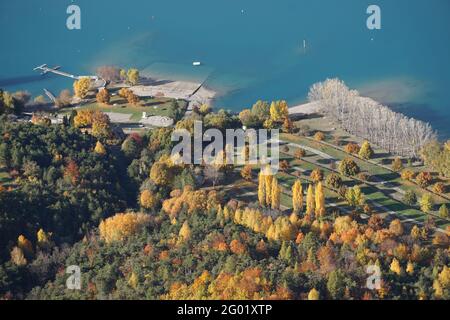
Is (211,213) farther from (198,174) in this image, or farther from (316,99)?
(316,99)

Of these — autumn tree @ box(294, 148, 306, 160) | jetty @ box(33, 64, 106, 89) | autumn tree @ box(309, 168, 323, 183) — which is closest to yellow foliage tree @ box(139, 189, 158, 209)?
autumn tree @ box(309, 168, 323, 183)

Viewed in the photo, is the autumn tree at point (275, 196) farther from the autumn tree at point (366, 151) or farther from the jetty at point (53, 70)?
the jetty at point (53, 70)

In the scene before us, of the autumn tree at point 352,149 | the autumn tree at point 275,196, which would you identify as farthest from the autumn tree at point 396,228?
the autumn tree at point 352,149

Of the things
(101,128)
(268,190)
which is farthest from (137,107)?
(268,190)

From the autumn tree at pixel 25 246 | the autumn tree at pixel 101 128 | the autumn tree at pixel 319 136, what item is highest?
the autumn tree at pixel 101 128

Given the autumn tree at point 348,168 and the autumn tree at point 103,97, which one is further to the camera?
the autumn tree at point 103,97

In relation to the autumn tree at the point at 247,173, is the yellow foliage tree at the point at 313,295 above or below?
below

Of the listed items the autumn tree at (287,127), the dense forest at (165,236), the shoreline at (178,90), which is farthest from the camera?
the shoreline at (178,90)
